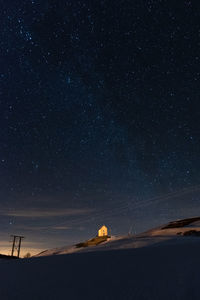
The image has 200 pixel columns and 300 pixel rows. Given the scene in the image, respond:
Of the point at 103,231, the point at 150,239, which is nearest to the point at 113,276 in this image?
the point at 150,239

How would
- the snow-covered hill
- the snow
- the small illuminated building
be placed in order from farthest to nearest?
the small illuminated building → the snow-covered hill → the snow

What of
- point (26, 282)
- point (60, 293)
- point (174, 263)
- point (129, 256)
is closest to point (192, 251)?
point (174, 263)

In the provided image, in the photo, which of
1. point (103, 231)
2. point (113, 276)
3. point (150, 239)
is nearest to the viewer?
point (113, 276)

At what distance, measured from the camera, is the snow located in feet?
10.9


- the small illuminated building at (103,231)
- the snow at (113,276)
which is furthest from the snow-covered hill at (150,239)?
the small illuminated building at (103,231)

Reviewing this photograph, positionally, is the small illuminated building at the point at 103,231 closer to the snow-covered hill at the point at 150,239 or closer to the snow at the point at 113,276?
the snow-covered hill at the point at 150,239

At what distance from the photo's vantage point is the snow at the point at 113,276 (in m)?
3.34

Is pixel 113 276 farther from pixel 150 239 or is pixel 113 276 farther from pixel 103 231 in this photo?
pixel 103 231

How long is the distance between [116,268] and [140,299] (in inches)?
42.3

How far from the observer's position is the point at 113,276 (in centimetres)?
401

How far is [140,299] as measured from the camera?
3221 mm

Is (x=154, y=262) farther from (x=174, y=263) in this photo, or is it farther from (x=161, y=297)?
(x=161, y=297)

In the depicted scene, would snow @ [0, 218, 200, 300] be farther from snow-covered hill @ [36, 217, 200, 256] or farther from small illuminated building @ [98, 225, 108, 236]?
small illuminated building @ [98, 225, 108, 236]

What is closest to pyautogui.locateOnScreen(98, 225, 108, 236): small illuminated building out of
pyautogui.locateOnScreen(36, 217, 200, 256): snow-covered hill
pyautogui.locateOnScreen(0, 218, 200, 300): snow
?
pyautogui.locateOnScreen(36, 217, 200, 256): snow-covered hill
